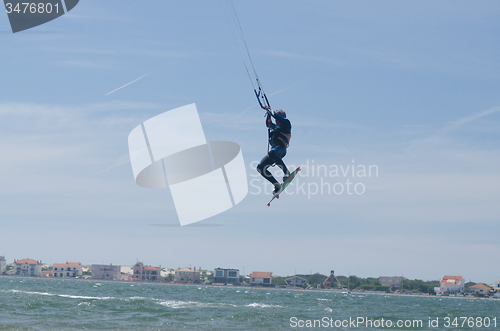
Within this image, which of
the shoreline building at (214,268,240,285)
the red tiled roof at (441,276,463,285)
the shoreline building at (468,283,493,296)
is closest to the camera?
the shoreline building at (214,268,240,285)

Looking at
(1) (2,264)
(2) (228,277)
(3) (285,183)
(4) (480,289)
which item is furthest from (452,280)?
(3) (285,183)

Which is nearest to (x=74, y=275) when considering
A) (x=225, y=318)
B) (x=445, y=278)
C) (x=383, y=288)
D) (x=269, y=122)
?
(x=383, y=288)

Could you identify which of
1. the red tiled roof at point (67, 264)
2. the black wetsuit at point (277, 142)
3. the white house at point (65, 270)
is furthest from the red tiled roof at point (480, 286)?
the black wetsuit at point (277, 142)

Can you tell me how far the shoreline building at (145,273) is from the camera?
13175cm

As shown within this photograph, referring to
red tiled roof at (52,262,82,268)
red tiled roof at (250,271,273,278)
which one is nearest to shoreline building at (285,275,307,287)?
red tiled roof at (250,271,273,278)

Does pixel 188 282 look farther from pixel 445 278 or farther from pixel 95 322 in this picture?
pixel 95 322

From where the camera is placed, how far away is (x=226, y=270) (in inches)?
4897

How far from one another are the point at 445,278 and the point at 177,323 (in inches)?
4835

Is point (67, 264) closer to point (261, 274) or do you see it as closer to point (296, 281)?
point (261, 274)

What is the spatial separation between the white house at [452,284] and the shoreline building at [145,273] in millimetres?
71132

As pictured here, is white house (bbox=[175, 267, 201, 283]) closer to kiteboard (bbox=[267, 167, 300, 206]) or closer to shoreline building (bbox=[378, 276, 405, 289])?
shoreline building (bbox=[378, 276, 405, 289])

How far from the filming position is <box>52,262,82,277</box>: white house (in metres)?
131

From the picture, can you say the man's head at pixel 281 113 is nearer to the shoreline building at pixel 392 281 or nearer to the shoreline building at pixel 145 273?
the shoreline building at pixel 145 273

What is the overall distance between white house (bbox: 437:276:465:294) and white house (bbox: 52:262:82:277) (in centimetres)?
9188
